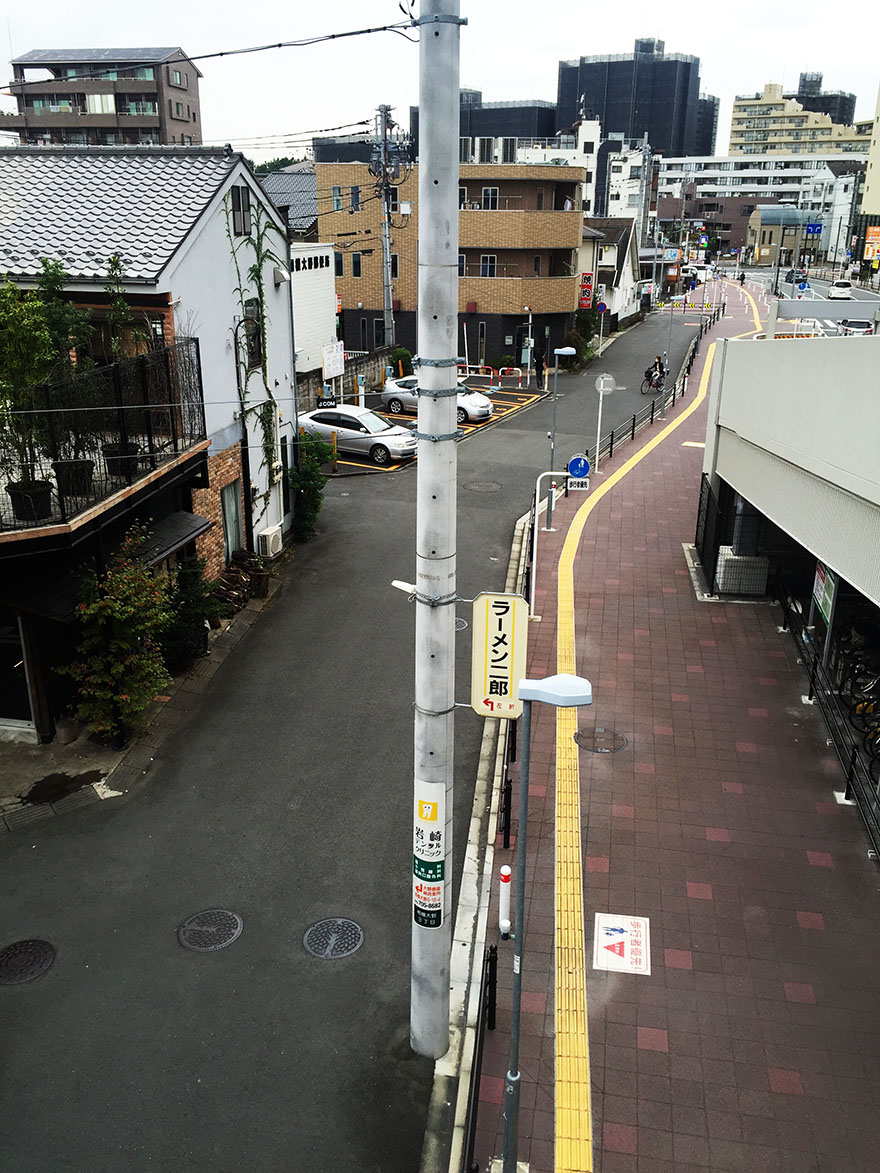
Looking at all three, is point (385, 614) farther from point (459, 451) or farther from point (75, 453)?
point (459, 451)

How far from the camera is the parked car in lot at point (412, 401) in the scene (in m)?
34.8

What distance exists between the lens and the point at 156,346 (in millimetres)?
14039

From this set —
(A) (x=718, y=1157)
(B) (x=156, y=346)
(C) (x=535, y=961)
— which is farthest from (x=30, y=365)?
(A) (x=718, y=1157)

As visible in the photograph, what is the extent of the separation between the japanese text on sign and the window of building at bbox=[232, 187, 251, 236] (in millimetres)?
12698

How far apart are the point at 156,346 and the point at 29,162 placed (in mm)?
5912

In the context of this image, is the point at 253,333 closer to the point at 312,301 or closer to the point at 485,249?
the point at 312,301

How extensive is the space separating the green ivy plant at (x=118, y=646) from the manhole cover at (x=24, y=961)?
3.44 meters

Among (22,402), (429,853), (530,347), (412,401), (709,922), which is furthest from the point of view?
(530,347)

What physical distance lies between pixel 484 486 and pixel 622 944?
741 inches

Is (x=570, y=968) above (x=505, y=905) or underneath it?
underneath

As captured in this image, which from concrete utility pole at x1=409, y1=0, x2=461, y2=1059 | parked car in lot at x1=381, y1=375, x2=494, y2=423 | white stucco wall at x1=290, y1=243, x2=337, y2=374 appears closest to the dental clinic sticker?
concrete utility pole at x1=409, y1=0, x2=461, y2=1059

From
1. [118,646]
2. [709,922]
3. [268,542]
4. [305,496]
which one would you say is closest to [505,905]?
[709,922]

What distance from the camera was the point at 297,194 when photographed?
2267 inches

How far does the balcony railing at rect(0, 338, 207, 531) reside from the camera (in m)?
10.4
